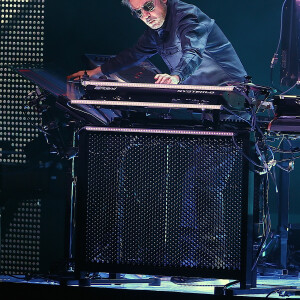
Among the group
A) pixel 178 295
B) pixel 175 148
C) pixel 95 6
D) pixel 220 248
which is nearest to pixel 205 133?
pixel 175 148

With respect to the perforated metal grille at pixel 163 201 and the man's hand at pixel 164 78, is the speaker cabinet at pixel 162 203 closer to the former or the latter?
the perforated metal grille at pixel 163 201

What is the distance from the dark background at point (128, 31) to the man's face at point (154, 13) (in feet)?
3.73

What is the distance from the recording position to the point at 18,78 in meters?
5.11

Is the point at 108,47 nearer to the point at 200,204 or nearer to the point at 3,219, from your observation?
the point at 3,219

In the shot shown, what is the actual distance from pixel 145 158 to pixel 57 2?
2.92 m

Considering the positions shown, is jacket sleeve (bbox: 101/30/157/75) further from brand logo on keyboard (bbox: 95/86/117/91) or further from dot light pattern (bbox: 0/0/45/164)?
brand logo on keyboard (bbox: 95/86/117/91)

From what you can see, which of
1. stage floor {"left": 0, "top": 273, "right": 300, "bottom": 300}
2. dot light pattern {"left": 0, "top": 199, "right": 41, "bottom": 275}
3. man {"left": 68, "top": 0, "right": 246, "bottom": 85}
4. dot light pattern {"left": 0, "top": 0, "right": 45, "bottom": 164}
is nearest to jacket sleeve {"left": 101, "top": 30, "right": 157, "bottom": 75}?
man {"left": 68, "top": 0, "right": 246, "bottom": 85}

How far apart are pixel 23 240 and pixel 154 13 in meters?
2.24

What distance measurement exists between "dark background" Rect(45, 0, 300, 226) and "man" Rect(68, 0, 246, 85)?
3.06 ft

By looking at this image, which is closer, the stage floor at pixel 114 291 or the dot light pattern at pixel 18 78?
the stage floor at pixel 114 291

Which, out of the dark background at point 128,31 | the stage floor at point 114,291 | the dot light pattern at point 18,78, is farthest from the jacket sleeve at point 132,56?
the stage floor at point 114,291

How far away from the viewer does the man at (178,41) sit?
3737 millimetres

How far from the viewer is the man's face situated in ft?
12.6

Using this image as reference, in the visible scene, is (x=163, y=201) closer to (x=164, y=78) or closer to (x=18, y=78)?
(x=164, y=78)
